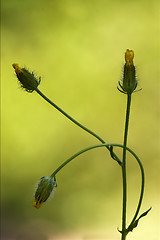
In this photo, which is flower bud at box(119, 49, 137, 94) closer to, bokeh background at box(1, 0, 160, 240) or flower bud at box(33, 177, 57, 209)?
flower bud at box(33, 177, 57, 209)

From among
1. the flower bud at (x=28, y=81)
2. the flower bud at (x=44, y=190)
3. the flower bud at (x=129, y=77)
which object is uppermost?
the flower bud at (x=129, y=77)

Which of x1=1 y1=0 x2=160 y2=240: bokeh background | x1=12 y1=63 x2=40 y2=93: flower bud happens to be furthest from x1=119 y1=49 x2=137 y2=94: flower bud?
x1=1 y1=0 x2=160 y2=240: bokeh background

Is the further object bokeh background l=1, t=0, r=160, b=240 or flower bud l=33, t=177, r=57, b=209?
bokeh background l=1, t=0, r=160, b=240

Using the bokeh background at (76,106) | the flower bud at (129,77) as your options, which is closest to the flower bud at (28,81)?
the flower bud at (129,77)

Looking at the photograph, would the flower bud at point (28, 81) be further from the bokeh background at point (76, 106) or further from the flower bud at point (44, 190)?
the bokeh background at point (76, 106)

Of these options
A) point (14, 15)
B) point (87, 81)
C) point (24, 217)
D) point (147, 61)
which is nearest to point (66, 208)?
point (24, 217)

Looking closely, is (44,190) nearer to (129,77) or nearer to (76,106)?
(129,77)

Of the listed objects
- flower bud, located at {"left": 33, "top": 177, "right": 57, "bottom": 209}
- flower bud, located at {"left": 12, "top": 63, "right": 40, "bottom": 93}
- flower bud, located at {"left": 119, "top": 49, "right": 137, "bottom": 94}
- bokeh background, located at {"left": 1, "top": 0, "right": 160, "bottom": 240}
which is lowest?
flower bud, located at {"left": 33, "top": 177, "right": 57, "bottom": 209}
